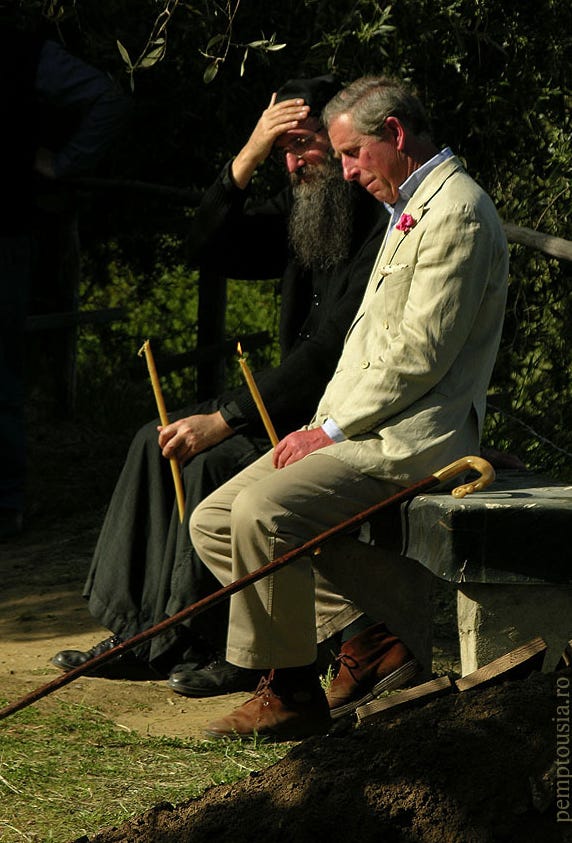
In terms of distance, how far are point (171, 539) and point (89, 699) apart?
1.79 ft

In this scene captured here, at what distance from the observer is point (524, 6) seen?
5621 mm

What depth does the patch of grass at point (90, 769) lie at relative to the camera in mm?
3221

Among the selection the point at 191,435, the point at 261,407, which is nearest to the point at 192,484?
the point at 191,435

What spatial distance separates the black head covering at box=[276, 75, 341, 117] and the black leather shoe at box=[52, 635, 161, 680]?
70.4 inches

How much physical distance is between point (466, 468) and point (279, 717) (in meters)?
0.84

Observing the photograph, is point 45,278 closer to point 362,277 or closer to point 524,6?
point 524,6

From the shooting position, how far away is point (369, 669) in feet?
13.1

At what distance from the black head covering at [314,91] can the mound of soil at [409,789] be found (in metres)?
2.32

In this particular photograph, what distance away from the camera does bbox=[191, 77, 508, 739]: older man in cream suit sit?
11.8 ft

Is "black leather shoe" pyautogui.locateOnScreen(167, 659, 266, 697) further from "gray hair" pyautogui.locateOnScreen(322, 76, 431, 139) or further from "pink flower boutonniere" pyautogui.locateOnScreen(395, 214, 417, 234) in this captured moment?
"gray hair" pyautogui.locateOnScreen(322, 76, 431, 139)

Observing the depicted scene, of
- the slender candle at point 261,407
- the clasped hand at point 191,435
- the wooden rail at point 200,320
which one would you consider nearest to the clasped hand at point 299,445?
the slender candle at point 261,407

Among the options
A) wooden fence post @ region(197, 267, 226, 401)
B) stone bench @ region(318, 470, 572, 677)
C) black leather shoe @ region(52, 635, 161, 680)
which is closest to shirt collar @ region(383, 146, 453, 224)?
stone bench @ region(318, 470, 572, 677)

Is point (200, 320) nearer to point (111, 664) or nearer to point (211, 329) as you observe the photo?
point (211, 329)

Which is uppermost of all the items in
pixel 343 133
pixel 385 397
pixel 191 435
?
pixel 343 133
